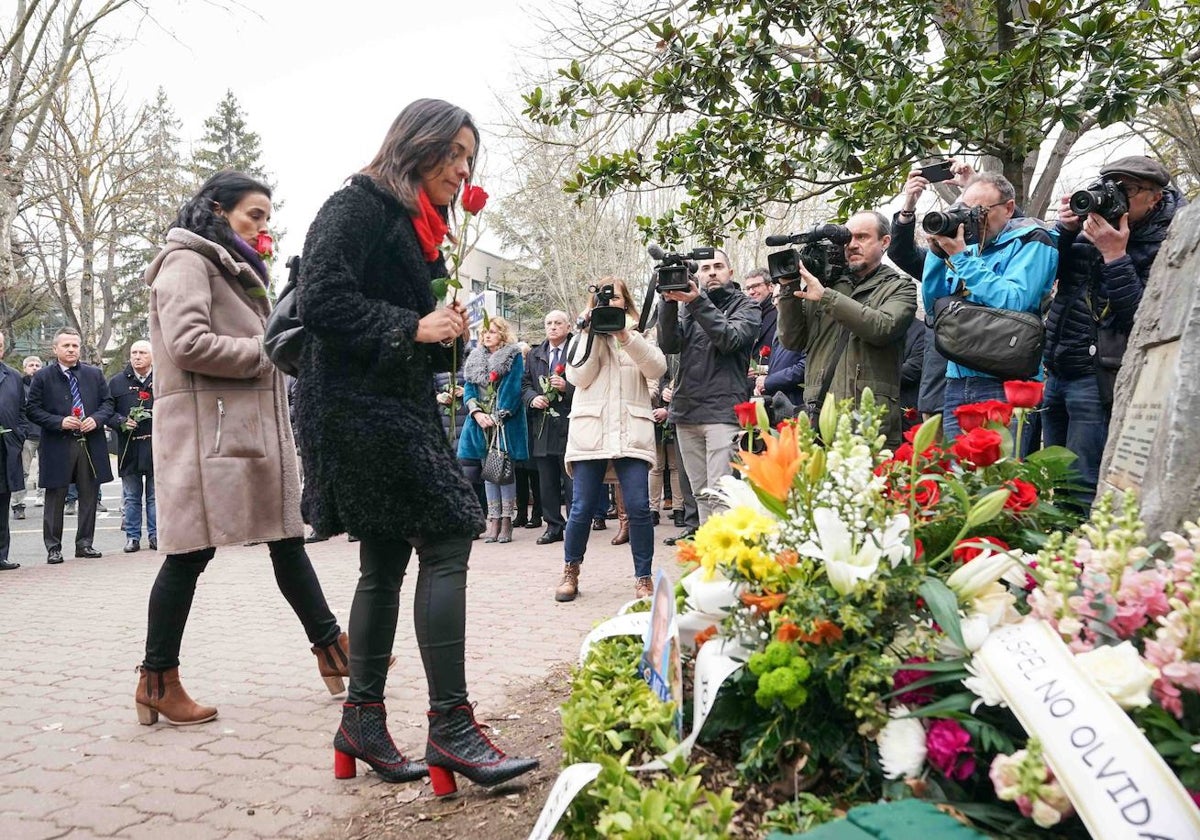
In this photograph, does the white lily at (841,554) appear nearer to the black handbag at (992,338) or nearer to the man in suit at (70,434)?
the black handbag at (992,338)

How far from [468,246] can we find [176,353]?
125 centimetres

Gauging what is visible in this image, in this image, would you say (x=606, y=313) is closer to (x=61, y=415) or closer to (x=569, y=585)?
(x=569, y=585)

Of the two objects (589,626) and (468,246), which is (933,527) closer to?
(468,246)

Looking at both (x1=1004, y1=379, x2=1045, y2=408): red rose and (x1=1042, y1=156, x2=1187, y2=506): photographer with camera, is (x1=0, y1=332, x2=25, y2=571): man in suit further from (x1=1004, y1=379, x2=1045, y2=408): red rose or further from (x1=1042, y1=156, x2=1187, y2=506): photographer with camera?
(x1=1004, y1=379, x2=1045, y2=408): red rose

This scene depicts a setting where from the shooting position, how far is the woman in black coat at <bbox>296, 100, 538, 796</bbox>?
279 cm

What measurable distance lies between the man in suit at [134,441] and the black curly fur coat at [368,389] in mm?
7816

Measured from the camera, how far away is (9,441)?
31.0 ft

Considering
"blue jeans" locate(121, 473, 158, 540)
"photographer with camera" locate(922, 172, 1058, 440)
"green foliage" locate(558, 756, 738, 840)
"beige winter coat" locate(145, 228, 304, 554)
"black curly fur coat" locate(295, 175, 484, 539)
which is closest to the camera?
"green foliage" locate(558, 756, 738, 840)

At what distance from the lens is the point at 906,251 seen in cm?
508

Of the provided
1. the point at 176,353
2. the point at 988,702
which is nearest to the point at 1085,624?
the point at 988,702

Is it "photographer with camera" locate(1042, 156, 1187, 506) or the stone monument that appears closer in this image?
the stone monument

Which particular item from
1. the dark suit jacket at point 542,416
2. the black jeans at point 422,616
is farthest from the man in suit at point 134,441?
the black jeans at point 422,616

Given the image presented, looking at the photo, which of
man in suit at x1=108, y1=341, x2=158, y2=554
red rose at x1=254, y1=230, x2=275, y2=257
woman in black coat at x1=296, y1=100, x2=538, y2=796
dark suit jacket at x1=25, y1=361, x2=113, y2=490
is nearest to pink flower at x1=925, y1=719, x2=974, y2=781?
woman in black coat at x1=296, y1=100, x2=538, y2=796

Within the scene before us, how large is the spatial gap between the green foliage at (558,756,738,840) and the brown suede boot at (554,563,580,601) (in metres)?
4.11
